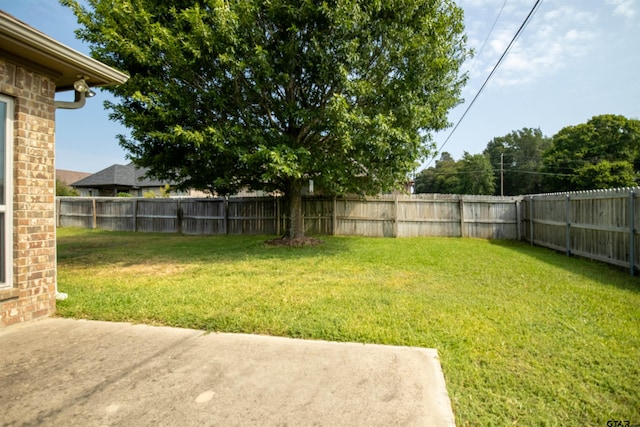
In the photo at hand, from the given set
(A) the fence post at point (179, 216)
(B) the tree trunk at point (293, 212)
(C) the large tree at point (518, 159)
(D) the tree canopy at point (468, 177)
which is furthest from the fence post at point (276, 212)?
(C) the large tree at point (518, 159)

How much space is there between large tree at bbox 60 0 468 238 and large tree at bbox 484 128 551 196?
42189mm

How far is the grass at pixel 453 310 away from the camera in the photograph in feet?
7.48

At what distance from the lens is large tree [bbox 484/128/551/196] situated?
44500 millimetres

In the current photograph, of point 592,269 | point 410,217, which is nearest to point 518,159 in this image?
point 410,217

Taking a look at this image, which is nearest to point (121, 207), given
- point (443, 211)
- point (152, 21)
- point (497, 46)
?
Result: point (152, 21)

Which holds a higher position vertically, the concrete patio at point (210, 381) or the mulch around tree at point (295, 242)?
the mulch around tree at point (295, 242)

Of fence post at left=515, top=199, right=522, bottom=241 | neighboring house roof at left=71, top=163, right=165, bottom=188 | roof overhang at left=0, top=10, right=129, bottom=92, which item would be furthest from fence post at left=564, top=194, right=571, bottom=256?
neighboring house roof at left=71, top=163, right=165, bottom=188

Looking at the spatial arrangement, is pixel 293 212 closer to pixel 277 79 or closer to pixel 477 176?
pixel 277 79

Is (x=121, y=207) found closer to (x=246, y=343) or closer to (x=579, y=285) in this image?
(x=246, y=343)

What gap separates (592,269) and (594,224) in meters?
1.46

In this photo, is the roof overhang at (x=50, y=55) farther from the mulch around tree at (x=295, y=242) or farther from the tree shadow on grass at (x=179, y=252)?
the mulch around tree at (x=295, y=242)

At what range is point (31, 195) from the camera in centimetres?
364

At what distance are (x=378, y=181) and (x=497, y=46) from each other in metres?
4.39

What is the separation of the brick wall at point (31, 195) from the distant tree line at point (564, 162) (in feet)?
116
